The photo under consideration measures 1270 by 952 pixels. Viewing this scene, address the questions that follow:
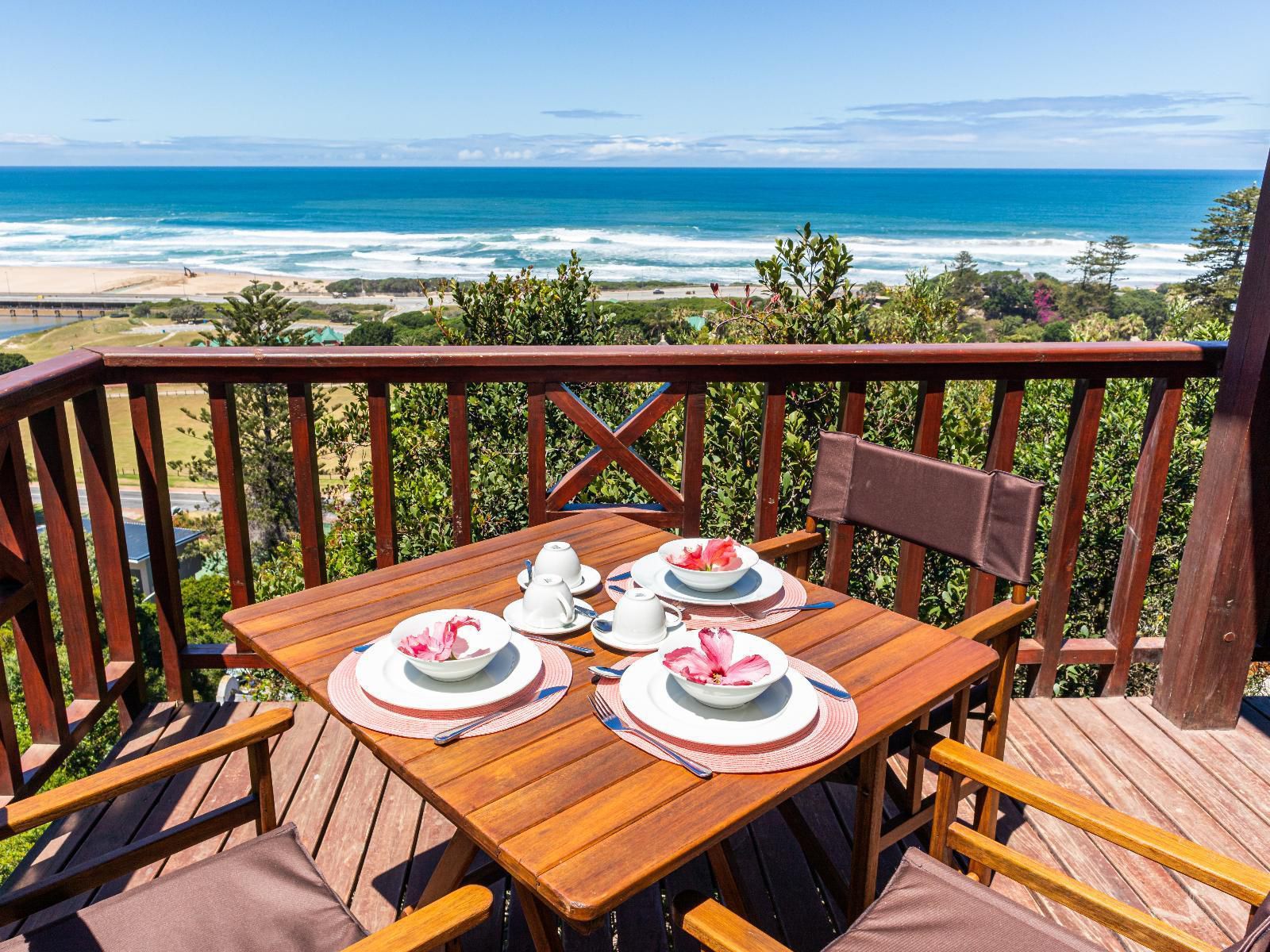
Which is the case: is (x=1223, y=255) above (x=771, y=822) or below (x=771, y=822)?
above

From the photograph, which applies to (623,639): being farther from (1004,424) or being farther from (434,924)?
(1004,424)

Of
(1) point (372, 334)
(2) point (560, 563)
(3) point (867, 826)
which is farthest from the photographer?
(1) point (372, 334)

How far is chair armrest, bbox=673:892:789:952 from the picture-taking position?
3.35 feet

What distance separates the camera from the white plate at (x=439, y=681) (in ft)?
4.32

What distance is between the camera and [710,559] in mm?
1689

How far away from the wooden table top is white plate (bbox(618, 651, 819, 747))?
0.06 m

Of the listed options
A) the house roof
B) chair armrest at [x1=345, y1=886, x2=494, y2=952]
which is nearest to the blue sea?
the house roof

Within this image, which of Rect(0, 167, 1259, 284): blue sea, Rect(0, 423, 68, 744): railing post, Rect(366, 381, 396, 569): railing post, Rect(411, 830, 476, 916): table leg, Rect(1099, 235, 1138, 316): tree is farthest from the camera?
Rect(0, 167, 1259, 284): blue sea

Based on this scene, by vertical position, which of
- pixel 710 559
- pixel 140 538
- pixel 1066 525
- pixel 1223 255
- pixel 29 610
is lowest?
pixel 140 538

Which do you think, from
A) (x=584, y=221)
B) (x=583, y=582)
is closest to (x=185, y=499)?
(x=583, y=582)

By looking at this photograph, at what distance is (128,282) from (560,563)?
53617 millimetres

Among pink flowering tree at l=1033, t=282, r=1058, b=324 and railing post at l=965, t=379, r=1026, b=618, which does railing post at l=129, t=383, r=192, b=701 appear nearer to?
railing post at l=965, t=379, r=1026, b=618

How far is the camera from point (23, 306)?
1844 inches

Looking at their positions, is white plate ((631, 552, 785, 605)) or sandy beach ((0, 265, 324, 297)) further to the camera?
sandy beach ((0, 265, 324, 297))
